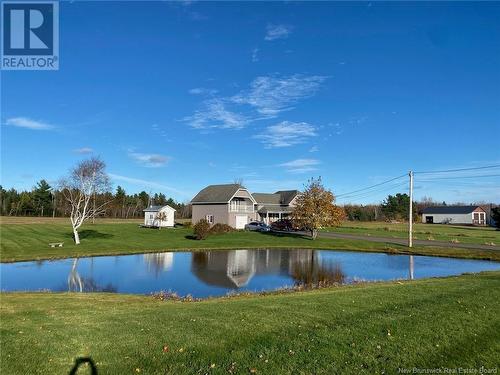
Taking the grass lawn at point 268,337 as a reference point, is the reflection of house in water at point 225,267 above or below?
below

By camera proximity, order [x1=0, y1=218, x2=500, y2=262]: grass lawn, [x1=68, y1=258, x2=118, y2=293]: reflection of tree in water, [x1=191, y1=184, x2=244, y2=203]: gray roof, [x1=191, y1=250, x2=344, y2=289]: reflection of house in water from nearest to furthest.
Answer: [x1=68, y1=258, x2=118, y2=293]: reflection of tree in water → [x1=191, y1=250, x2=344, y2=289]: reflection of house in water → [x1=0, y1=218, x2=500, y2=262]: grass lawn → [x1=191, y1=184, x2=244, y2=203]: gray roof

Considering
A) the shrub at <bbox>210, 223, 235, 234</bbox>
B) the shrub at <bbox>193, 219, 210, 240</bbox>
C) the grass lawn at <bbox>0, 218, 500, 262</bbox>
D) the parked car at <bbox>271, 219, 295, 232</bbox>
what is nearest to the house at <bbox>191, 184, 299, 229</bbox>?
the parked car at <bbox>271, 219, 295, 232</bbox>

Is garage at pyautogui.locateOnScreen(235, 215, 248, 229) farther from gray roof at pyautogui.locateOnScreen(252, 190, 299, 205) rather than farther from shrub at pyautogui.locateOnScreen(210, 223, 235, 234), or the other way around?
gray roof at pyautogui.locateOnScreen(252, 190, 299, 205)

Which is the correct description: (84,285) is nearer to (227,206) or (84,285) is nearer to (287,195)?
(227,206)

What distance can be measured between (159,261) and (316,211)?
2443cm

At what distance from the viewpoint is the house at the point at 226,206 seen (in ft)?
213

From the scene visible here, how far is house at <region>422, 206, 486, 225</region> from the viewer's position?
4540 inches

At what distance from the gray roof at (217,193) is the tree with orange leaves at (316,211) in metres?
16.8

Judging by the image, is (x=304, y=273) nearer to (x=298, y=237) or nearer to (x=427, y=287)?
(x=427, y=287)

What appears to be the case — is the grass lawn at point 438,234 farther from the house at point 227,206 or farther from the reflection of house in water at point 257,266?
the reflection of house in water at point 257,266

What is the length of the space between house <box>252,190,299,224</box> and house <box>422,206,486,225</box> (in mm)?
63021

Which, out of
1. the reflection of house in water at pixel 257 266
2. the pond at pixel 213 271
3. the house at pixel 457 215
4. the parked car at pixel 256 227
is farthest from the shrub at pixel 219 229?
the house at pixel 457 215

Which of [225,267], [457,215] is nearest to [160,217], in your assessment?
[225,267]

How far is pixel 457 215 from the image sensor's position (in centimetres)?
11850
